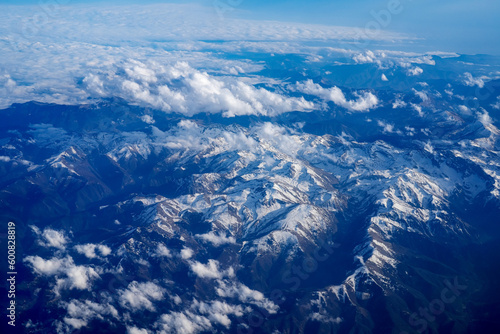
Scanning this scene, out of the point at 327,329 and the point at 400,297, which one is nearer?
the point at 327,329

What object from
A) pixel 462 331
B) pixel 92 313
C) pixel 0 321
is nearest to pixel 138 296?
pixel 92 313

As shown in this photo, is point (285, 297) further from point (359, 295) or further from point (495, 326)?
point (495, 326)

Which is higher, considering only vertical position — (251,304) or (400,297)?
(400,297)

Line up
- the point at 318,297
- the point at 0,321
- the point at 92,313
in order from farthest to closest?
the point at 318,297, the point at 92,313, the point at 0,321

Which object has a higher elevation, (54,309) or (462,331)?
(462,331)

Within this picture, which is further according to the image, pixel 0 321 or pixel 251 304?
pixel 251 304

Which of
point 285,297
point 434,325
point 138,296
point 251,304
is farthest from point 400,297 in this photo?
point 138,296

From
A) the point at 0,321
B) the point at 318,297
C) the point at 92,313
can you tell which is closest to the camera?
the point at 0,321

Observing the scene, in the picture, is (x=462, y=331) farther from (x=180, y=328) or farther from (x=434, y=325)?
(x=180, y=328)

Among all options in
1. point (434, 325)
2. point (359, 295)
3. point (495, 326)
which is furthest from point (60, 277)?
point (495, 326)
